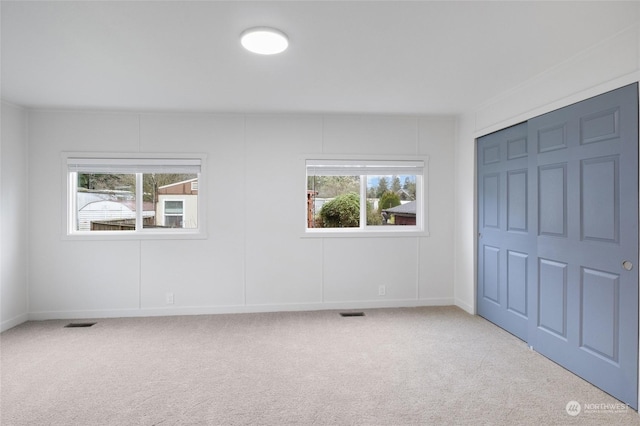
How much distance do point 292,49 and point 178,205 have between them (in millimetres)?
2650

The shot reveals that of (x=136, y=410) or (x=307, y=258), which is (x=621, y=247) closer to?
(x=307, y=258)

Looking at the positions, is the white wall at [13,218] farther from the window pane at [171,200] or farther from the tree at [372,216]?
the tree at [372,216]

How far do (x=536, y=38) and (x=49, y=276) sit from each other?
537 centimetres

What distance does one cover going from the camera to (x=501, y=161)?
361 centimetres

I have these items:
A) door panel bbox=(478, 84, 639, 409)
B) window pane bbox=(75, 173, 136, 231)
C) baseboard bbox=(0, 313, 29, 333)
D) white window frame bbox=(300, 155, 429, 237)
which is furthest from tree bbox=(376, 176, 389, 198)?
baseboard bbox=(0, 313, 29, 333)

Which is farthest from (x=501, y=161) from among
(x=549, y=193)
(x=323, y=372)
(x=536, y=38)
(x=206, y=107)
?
(x=206, y=107)

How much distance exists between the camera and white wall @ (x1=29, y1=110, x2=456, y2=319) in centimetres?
397

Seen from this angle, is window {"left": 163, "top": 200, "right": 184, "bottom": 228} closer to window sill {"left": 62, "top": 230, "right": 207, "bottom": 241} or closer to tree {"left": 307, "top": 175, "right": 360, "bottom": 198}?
window sill {"left": 62, "top": 230, "right": 207, "bottom": 241}

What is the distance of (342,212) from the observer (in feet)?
14.8

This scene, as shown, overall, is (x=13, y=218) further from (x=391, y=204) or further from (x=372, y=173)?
(x=391, y=204)

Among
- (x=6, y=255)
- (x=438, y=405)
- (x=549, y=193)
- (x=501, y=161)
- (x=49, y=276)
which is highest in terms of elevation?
(x=501, y=161)

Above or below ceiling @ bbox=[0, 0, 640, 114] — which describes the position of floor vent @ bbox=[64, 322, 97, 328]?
below

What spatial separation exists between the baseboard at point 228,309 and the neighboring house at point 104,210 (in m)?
1.04

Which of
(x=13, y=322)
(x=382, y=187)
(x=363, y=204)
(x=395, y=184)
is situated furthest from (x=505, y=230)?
(x=13, y=322)
